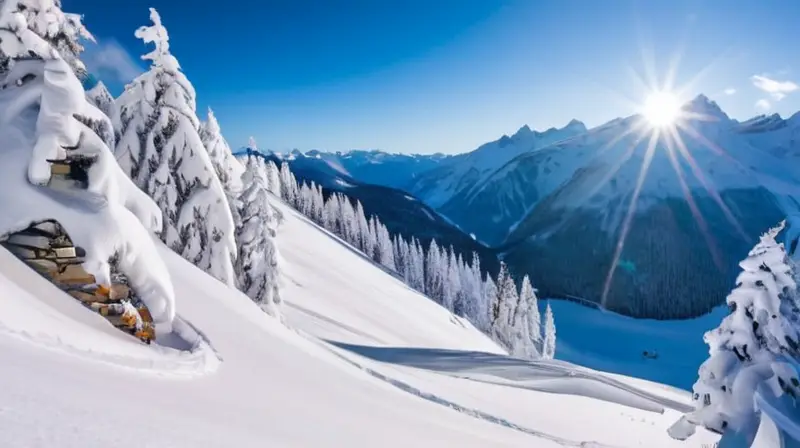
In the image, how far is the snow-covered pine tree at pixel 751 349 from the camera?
11.5 metres

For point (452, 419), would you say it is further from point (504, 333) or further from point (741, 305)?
point (504, 333)

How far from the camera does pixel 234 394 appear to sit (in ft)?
21.7

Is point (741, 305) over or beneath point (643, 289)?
beneath

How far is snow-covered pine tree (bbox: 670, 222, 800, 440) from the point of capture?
11.5 meters

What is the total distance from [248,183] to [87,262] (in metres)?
15.5

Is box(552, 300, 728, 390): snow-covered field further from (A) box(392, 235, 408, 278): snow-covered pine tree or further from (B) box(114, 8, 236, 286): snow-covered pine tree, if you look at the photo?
(B) box(114, 8, 236, 286): snow-covered pine tree

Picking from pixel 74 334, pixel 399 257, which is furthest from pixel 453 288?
pixel 74 334

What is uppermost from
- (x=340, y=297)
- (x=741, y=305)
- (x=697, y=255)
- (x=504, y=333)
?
(x=697, y=255)

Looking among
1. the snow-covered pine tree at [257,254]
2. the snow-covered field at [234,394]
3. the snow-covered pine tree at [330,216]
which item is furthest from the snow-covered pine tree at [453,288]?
the snow-covered pine tree at [257,254]

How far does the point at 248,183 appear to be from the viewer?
2206 cm

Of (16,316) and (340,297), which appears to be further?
(340,297)

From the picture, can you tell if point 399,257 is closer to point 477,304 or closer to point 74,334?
point 477,304

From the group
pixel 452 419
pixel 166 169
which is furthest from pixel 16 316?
pixel 166 169

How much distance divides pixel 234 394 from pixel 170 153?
1244 centimetres
